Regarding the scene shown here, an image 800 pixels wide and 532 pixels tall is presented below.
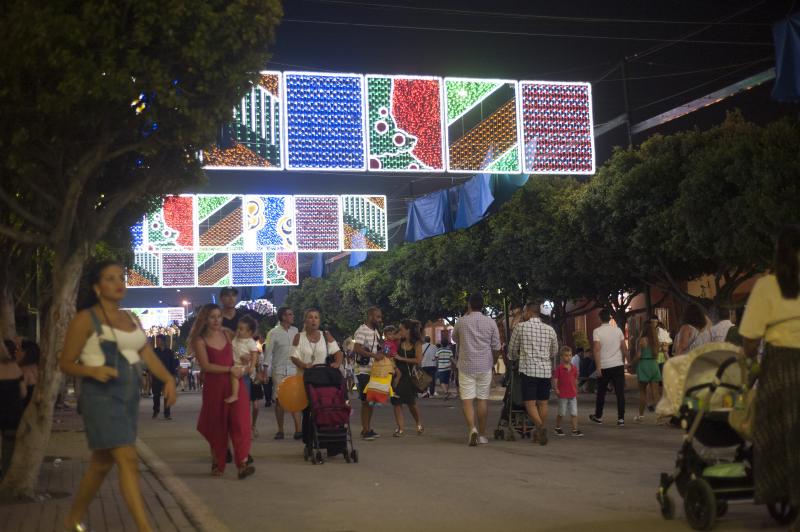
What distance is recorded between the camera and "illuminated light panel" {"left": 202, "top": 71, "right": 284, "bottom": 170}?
17.4 metres

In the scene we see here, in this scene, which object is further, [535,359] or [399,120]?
[399,120]

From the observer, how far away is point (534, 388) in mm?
14859

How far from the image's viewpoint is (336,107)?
17.9m

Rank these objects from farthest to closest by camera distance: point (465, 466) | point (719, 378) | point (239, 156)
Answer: point (239, 156) → point (465, 466) → point (719, 378)

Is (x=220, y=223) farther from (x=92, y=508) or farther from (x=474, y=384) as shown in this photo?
(x=92, y=508)

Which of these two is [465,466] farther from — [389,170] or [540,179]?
[540,179]

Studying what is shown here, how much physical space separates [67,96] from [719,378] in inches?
242

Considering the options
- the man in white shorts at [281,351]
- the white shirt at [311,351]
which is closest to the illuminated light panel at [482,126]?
the man in white shorts at [281,351]

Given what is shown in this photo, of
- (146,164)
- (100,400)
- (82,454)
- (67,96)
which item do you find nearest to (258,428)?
(82,454)

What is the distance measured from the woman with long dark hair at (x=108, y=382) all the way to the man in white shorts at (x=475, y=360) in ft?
26.7

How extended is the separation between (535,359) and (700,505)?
759 centimetres

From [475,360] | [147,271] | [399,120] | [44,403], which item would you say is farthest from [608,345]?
[147,271]

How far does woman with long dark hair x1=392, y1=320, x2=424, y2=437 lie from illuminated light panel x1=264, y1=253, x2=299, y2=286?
746 inches

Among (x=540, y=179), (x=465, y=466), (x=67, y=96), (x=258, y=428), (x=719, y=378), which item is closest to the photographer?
(x=719, y=378)
